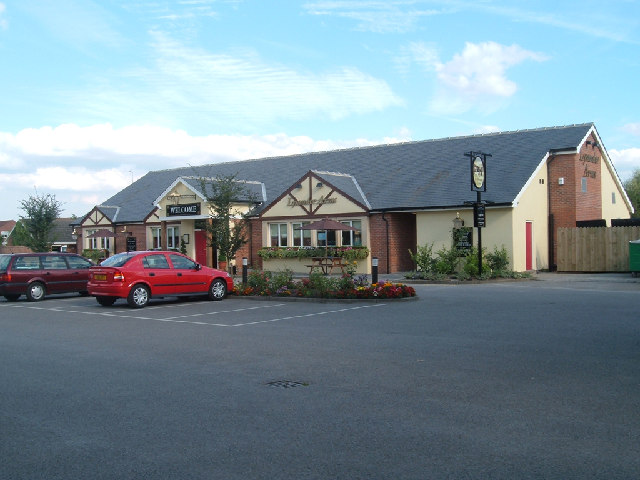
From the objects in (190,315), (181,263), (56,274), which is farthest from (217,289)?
(56,274)

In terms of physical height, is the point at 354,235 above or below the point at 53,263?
above

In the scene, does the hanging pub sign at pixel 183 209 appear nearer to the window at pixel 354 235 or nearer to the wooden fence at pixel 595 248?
the window at pixel 354 235

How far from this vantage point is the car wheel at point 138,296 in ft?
58.2

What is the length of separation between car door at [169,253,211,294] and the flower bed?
4.42 feet

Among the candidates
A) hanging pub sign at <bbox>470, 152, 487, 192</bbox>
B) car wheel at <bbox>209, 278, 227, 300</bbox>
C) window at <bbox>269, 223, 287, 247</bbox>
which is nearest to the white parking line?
car wheel at <bbox>209, 278, 227, 300</bbox>

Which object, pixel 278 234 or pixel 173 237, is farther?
pixel 173 237

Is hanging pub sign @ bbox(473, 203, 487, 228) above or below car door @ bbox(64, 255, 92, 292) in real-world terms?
above

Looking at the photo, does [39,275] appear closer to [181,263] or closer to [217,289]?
[181,263]

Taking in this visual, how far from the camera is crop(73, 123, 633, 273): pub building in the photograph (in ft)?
95.1

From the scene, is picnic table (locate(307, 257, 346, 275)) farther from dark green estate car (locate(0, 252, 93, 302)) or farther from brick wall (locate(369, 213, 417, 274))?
dark green estate car (locate(0, 252, 93, 302))

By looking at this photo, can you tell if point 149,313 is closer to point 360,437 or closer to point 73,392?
point 73,392

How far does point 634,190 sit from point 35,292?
201ft

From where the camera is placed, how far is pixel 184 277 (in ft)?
62.1

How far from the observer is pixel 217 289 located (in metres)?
19.7
